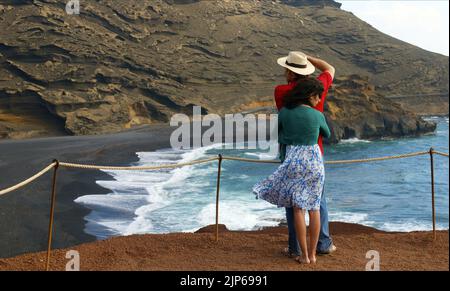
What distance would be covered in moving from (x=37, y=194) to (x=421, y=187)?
14943 millimetres

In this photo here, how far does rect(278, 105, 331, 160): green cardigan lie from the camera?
12.6ft

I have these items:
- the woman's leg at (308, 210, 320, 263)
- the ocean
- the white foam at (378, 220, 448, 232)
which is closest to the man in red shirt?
the woman's leg at (308, 210, 320, 263)

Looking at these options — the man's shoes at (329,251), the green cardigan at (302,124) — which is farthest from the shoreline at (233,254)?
the green cardigan at (302,124)

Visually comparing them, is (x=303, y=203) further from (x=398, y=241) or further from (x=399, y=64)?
(x=399, y=64)

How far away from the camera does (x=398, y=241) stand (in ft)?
17.1

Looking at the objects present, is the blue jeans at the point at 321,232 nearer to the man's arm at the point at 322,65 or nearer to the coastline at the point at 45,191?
the man's arm at the point at 322,65

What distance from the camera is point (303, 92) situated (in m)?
3.83

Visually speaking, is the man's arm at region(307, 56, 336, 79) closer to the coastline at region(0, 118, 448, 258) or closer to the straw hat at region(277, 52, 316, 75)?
the straw hat at region(277, 52, 316, 75)

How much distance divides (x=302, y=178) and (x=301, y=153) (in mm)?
200

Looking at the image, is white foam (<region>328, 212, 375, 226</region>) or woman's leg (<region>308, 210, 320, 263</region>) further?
white foam (<region>328, 212, 375, 226</region>)

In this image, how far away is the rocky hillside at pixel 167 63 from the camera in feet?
130

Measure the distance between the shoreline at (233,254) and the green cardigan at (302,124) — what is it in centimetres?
104

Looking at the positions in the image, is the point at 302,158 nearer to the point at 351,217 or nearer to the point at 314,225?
the point at 314,225

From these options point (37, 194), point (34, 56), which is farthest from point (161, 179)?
point (34, 56)
